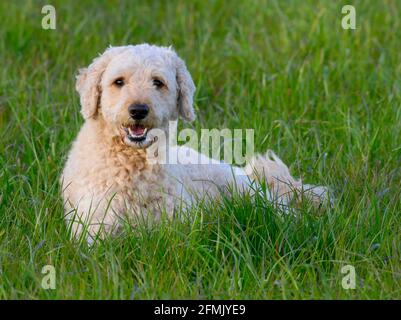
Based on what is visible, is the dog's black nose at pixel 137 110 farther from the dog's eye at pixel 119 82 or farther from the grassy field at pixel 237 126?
the grassy field at pixel 237 126

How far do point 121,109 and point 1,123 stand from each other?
1.96m

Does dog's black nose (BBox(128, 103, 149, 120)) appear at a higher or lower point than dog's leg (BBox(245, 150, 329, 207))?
higher

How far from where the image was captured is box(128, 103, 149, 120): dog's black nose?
579 cm

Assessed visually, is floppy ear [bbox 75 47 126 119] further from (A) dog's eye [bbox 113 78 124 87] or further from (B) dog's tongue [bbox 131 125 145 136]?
(B) dog's tongue [bbox 131 125 145 136]

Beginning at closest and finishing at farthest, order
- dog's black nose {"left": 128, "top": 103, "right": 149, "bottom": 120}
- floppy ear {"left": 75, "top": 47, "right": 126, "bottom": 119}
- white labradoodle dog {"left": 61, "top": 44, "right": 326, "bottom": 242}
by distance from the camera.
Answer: dog's black nose {"left": 128, "top": 103, "right": 149, "bottom": 120}, white labradoodle dog {"left": 61, "top": 44, "right": 326, "bottom": 242}, floppy ear {"left": 75, "top": 47, "right": 126, "bottom": 119}

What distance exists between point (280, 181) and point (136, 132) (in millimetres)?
1063

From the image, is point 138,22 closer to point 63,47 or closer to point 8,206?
point 63,47

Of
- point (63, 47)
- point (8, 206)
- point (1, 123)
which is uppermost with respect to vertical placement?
point (63, 47)

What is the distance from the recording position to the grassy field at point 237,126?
539 centimetres

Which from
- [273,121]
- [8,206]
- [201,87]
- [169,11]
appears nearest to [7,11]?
[169,11]

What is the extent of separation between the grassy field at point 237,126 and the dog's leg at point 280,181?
0.19 m

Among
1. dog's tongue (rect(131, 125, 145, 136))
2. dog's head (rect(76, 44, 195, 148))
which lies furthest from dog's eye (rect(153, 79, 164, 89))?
dog's tongue (rect(131, 125, 145, 136))

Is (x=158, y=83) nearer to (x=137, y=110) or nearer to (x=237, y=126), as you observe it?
Result: (x=137, y=110)

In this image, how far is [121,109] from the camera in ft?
19.2
